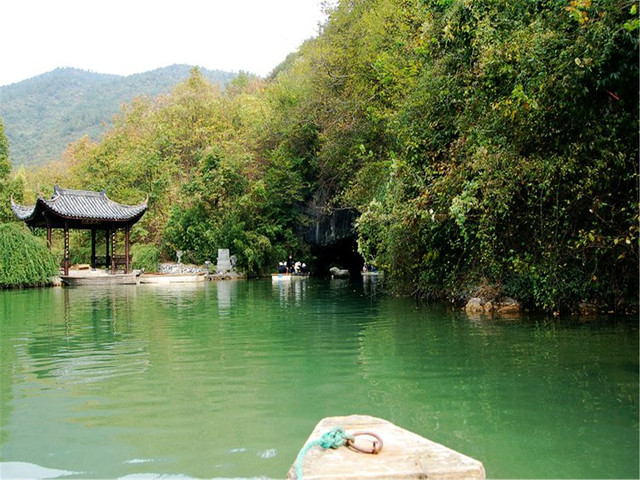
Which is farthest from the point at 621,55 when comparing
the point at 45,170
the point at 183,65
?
the point at 183,65

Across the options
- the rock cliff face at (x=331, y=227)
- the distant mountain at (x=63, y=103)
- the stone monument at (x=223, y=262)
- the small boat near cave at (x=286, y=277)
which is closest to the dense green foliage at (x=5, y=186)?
the stone monument at (x=223, y=262)

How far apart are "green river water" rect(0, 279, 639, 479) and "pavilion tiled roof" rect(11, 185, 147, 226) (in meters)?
16.3

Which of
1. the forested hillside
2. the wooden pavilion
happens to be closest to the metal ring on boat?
the forested hillside

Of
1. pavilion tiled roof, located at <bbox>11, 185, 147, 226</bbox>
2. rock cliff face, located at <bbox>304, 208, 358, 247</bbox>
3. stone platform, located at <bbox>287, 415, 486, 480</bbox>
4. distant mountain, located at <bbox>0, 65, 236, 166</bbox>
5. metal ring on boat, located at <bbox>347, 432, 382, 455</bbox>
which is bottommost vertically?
stone platform, located at <bbox>287, 415, 486, 480</bbox>

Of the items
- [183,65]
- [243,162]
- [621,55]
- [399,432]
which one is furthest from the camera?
[183,65]

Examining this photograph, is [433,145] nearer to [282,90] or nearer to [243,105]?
[282,90]

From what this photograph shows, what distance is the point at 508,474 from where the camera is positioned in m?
3.35

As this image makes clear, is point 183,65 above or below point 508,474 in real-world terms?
above

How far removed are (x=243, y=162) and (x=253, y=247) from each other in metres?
4.64

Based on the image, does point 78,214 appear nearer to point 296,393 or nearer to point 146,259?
point 146,259

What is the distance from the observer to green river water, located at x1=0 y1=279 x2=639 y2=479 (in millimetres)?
3635

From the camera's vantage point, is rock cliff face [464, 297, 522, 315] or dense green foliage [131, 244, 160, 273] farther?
dense green foliage [131, 244, 160, 273]

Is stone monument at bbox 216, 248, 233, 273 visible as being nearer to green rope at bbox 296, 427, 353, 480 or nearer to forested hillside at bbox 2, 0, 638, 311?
forested hillside at bbox 2, 0, 638, 311

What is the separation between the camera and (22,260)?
21906mm
